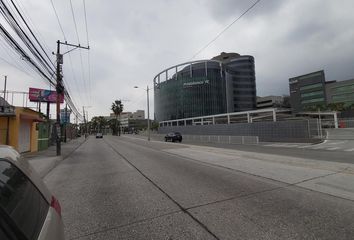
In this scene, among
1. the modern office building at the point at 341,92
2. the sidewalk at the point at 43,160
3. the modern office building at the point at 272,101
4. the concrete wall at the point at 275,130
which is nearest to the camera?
the sidewalk at the point at 43,160

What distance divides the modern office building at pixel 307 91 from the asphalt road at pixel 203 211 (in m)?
119

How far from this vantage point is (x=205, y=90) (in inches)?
3792

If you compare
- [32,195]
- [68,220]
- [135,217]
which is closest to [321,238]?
[135,217]

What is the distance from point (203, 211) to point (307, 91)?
132 m

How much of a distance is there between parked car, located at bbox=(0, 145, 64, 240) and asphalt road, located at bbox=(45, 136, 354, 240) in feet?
7.03

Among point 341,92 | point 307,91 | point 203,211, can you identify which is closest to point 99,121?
point 307,91

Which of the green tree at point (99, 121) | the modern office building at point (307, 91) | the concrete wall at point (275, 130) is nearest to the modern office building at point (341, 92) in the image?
the modern office building at point (307, 91)

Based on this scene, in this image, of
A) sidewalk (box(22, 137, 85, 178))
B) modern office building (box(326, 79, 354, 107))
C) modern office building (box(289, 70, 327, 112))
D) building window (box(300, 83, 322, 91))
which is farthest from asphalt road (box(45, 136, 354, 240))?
modern office building (box(326, 79, 354, 107))

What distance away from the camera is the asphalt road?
4.13 metres

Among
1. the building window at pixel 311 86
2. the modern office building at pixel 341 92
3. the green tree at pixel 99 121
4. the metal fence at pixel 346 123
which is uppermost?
the building window at pixel 311 86

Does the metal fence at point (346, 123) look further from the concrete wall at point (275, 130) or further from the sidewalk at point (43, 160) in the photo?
the sidewalk at point (43, 160)

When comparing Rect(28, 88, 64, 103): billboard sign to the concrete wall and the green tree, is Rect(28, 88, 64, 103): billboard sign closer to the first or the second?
the concrete wall

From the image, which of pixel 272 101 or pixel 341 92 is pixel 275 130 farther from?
pixel 272 101

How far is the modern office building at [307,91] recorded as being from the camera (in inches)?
4525
